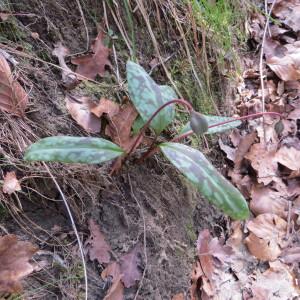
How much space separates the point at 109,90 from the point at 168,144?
0.33 meters

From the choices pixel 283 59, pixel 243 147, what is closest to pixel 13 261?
pixel 243 147

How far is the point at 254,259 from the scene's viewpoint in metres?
1.33

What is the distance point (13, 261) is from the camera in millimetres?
838

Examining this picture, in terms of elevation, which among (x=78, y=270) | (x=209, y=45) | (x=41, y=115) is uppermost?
(x=41, y=115)

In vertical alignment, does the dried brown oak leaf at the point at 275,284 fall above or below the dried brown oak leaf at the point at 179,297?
below

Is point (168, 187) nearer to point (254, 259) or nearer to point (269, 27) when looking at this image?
point (254, 259)

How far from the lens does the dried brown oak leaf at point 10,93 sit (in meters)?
0.99

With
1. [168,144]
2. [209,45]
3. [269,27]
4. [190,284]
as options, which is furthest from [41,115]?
[269,27]

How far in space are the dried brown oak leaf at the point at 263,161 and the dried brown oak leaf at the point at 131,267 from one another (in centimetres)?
66

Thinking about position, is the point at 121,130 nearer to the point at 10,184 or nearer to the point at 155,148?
the point at 155,148

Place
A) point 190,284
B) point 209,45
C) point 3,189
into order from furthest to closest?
point 209,45
point 190,284
point 3,189

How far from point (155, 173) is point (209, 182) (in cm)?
34

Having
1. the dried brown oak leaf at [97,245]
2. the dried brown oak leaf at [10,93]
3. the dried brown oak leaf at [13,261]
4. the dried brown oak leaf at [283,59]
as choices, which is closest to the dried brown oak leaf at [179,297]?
the dried brown oak leaf at [97,245]

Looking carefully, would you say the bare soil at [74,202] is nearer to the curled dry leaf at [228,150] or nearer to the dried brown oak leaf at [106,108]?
→ the dried brown oak leaf at [106,108]
